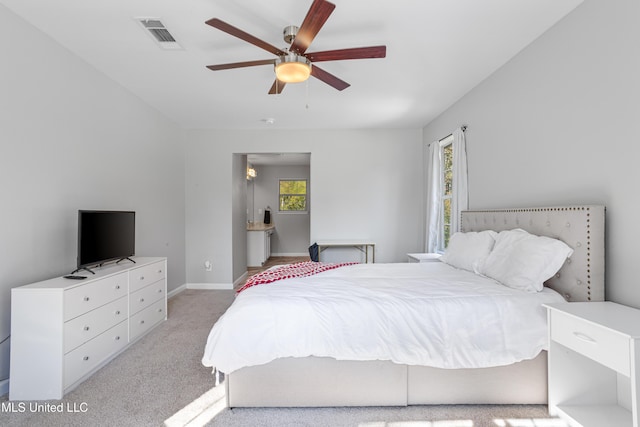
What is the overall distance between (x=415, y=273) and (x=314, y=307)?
1.21 meters

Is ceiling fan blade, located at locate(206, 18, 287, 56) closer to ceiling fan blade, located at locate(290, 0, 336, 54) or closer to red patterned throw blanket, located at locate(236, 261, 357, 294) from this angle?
ceiling fan blade, located at locate(290, 0, 336, 54)

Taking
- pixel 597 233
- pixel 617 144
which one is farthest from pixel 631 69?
pixel 597 233

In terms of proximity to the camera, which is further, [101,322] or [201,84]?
[201,84]

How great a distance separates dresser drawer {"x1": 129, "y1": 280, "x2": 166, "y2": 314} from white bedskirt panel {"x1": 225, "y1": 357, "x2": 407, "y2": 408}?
1.59 m

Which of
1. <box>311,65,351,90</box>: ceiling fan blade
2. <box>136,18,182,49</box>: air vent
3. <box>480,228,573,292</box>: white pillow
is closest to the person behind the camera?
<box>480,228,573,292</box>: white pillow

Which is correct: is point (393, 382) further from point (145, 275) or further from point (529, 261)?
point (145, 275)

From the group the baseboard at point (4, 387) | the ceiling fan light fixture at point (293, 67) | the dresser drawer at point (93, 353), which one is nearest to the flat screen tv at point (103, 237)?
the dresser drawer at point (93, 353)

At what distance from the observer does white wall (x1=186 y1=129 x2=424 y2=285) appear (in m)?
5.09

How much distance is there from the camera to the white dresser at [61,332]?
6.73 ft

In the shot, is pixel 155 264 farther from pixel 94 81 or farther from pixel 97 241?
pixel 94 81

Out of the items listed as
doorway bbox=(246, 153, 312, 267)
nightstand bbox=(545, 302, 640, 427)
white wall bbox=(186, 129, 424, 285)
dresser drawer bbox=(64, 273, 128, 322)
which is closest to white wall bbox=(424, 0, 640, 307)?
nightstand bbox=(545, 302, 640, 427)

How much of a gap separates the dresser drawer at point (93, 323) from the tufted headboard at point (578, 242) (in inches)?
136

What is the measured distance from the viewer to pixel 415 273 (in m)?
2.71

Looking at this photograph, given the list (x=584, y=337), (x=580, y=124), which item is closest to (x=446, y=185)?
(x=580, y=124)
